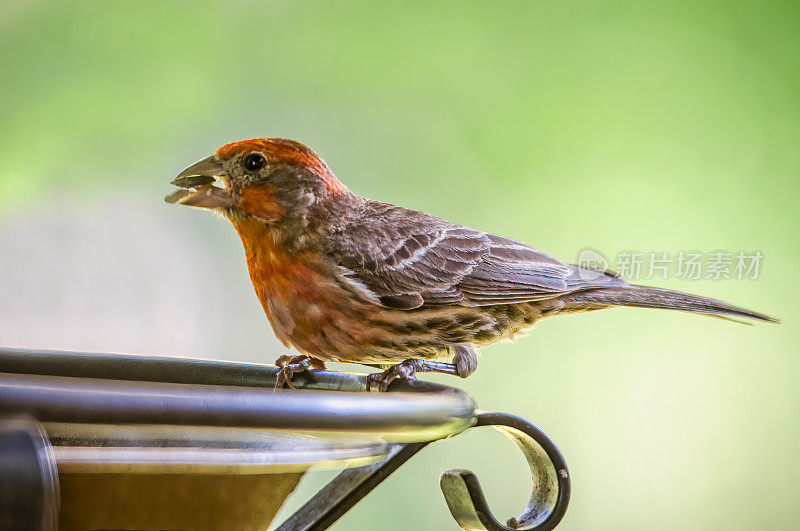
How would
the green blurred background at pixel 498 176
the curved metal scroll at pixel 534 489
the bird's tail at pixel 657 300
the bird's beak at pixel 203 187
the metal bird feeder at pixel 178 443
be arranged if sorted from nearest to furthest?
the metal bird feeder at pixel 178 443
the curved metal scroll at pixel 534 489
the bird's beak at pixel 203 187
the bird's tail at pixel 657 300
the green blurred background at pixel 498 176

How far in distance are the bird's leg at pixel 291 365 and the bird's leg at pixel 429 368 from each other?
0.10 metres

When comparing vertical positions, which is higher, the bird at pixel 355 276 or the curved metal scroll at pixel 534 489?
the bird at pixel 355 276

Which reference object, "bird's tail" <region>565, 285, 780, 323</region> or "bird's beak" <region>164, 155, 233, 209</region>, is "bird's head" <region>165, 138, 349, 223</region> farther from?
"bird's tail" <region>565, 285, 780, 323</region>

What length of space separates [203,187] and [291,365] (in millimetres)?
394

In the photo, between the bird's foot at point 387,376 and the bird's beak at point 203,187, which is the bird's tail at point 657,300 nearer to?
the bird's foot at point 387,376

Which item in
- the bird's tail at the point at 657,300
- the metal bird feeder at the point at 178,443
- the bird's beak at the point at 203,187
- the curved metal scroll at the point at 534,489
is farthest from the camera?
the bird's tail at the point at 657,300

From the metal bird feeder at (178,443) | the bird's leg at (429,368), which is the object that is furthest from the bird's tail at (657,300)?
the metal bird feeder at (178,443)

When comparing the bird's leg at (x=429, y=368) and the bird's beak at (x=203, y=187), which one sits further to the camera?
the bird's beak at (x=203, y=187)

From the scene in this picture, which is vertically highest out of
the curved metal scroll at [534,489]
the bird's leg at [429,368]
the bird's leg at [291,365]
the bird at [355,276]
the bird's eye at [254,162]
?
the bird's eye at [254,162]

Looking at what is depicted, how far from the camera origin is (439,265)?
5.52 ft

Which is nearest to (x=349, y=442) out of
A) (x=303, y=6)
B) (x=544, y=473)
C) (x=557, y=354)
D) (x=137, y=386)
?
(x=137, y=386)

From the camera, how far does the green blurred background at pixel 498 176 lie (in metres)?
3.07

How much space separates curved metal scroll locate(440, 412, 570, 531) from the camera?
3.53 ft

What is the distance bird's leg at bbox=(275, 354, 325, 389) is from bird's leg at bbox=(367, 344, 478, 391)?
10 cm
